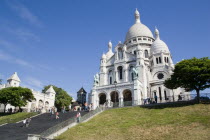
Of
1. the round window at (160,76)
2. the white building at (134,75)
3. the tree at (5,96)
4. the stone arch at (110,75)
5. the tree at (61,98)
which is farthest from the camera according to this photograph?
the tree at (61,98)

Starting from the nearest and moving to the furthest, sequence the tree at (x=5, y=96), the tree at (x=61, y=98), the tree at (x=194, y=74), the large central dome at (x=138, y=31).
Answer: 1. the tree at (x=194, y=74)
2. the tree at (x=5, y=96)
3. the tree at (x=61, y=98)
4. the large central dome at (x=138, y=31)

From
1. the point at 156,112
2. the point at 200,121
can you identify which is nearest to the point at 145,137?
the point at 200,121

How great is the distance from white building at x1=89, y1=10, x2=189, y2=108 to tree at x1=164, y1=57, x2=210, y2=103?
11125 mm

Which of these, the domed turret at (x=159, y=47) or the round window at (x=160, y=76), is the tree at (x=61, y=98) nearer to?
the round window at (x=160, y=76)

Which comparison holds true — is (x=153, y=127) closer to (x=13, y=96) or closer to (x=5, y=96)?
(x=13, y=96)

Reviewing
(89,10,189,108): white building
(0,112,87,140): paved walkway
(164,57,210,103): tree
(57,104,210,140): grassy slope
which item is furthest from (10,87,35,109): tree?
(164,57,210,103): tree

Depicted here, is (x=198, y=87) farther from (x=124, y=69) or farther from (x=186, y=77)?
(x=124, y=69)

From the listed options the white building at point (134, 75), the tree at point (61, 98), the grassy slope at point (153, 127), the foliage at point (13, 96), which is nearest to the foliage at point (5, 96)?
the foliage at point (13, 96)

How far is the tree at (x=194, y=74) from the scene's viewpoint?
28.4 meters

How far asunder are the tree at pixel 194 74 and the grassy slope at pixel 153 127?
4578 mm

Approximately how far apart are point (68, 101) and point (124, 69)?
25.3 meters

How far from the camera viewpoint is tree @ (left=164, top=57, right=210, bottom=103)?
28.4 meters

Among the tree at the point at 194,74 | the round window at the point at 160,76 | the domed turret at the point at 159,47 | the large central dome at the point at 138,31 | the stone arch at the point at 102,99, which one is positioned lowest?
the stone arch at the point at 102,99

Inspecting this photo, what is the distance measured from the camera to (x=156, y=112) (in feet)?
83.2
